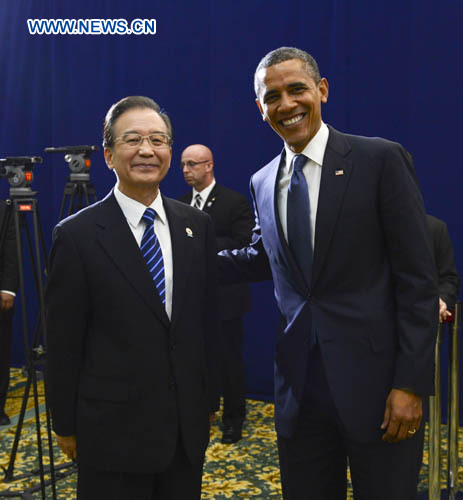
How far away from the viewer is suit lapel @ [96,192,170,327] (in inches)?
61.4

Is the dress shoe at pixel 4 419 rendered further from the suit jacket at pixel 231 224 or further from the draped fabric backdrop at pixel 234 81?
the suit jacket at pixel 231 224

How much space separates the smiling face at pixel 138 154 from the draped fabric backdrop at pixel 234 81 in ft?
9.45

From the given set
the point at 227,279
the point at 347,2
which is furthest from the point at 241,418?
the point at 347,2

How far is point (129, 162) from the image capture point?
160cm

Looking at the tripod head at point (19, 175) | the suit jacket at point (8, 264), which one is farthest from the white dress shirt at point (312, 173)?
the suit jacket at point (8, 264)

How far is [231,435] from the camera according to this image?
3.77 metres

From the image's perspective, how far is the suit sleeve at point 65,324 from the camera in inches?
60.6

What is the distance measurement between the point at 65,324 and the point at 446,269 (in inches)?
95.0

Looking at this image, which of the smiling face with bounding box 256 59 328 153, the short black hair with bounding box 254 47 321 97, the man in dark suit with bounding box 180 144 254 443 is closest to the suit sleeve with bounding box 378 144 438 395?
the smiling face with bounding box 256 59 328 153

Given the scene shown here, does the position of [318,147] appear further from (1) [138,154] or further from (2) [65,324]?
(2) [65,324]

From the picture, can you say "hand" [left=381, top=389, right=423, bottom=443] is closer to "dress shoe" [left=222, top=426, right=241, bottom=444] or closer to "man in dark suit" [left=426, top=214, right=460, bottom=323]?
"man in dark suit" [left=426, top=214, right=460, bottom=323]

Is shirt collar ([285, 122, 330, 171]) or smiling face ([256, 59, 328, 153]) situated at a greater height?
smiling face ([256, 59, 328, 153])

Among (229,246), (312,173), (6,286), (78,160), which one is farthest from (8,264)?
(312,173)

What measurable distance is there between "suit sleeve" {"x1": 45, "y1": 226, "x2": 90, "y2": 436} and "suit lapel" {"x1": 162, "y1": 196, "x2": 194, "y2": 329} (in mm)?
235
